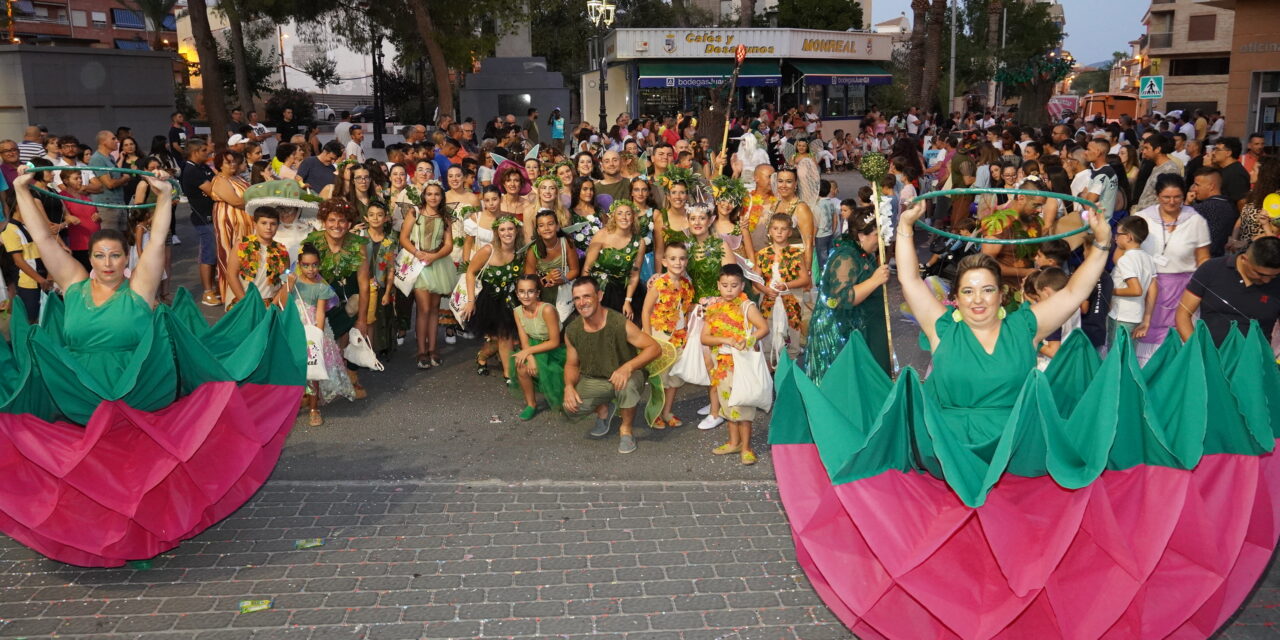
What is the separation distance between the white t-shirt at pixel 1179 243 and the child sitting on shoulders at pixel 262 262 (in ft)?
21.7

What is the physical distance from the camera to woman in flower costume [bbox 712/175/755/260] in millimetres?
9016

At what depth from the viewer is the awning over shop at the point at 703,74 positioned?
37938 millimetres

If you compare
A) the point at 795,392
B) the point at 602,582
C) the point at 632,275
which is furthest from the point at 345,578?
the point at 632,275

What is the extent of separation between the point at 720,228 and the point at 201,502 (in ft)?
16.6

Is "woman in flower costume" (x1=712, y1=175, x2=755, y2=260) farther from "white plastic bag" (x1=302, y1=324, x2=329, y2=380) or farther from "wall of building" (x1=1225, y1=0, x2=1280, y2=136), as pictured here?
"wall of building" (x1=1225, y1=0, x2=1280, y2=136)

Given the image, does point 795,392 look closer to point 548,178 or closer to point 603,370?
point 603,370

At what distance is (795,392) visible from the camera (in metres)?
4.61

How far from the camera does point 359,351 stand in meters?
8.67

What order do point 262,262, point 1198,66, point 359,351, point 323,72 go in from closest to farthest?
point 262,262, point 359,351, point 1198,66, point 323,72

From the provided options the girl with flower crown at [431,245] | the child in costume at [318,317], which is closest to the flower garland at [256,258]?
the child in costume at [318,317]

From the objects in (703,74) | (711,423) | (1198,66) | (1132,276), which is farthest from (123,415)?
(1198,66)

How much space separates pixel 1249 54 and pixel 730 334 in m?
26.1

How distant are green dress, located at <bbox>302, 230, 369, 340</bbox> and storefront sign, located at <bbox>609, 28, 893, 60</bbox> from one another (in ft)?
95.5

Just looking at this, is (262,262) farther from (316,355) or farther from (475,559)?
(475,559)
